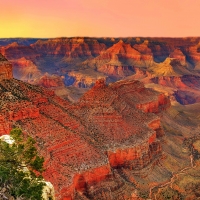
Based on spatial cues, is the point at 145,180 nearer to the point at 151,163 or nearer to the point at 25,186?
the point at 151,163

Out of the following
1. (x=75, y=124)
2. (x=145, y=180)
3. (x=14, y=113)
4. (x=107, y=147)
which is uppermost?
(x=14, y=113)

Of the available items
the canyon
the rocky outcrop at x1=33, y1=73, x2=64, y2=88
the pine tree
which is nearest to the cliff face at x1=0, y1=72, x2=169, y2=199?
the canyon

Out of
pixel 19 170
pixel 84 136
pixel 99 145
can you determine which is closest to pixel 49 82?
pixel 99 145

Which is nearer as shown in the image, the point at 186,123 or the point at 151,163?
the point at 151,163

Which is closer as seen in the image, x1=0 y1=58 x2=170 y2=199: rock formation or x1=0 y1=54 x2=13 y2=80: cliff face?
x1=0 y1=58 x2=170 y2=199: rock formation

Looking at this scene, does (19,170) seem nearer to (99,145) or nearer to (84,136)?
(84,136)

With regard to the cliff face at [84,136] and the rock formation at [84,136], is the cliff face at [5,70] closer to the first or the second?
the rock formation at [84,136]

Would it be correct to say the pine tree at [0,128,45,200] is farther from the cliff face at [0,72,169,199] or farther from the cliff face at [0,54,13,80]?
the cliff face at [0,54,13,80]

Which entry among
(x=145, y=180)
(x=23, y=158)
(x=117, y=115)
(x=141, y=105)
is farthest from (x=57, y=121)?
(x=141, y=105)

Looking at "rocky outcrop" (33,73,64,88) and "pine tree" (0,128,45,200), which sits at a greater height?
"pine tree" (0,128,45,200)

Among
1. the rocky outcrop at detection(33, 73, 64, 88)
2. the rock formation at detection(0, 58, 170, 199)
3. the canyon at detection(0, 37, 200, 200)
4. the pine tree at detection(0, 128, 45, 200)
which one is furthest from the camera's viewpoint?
the rocky outcrop at detection(33, 73, 64, 88)
